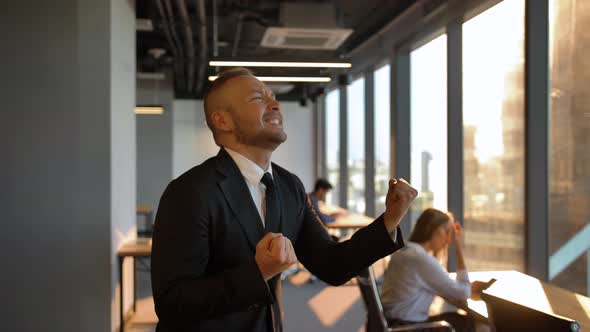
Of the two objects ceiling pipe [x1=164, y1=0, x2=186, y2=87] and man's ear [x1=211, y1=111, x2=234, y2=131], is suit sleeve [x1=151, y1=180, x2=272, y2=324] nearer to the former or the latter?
man's ear [x1=211, y1=111, x2=234, y2=131]

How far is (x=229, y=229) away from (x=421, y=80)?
6143 mm

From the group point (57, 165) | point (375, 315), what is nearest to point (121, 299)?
point (57, 165)

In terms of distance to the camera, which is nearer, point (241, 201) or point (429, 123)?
point (241, 201)

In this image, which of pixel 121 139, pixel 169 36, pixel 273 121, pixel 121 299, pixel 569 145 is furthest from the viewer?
pixel 169 36

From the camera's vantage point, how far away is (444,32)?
20.0 ft

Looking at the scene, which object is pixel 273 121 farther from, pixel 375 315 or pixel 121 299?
pixel 121 299

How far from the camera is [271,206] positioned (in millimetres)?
1280

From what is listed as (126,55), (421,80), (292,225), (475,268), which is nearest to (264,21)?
(421,80)

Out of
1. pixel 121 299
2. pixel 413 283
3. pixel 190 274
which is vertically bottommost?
Answer: pixel 121 299

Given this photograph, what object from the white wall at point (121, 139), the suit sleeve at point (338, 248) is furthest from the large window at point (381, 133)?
the suit sleeve at point (338, 248)

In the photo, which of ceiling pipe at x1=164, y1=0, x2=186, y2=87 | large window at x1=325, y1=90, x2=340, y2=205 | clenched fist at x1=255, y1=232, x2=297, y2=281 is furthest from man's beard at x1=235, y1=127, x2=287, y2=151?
large window at x1=325, y1=90, x2=340, y2=205

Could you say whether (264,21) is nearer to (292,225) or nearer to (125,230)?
(125,230)

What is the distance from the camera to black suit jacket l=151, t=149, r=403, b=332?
1.06m

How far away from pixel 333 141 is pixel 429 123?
16.2 ft
